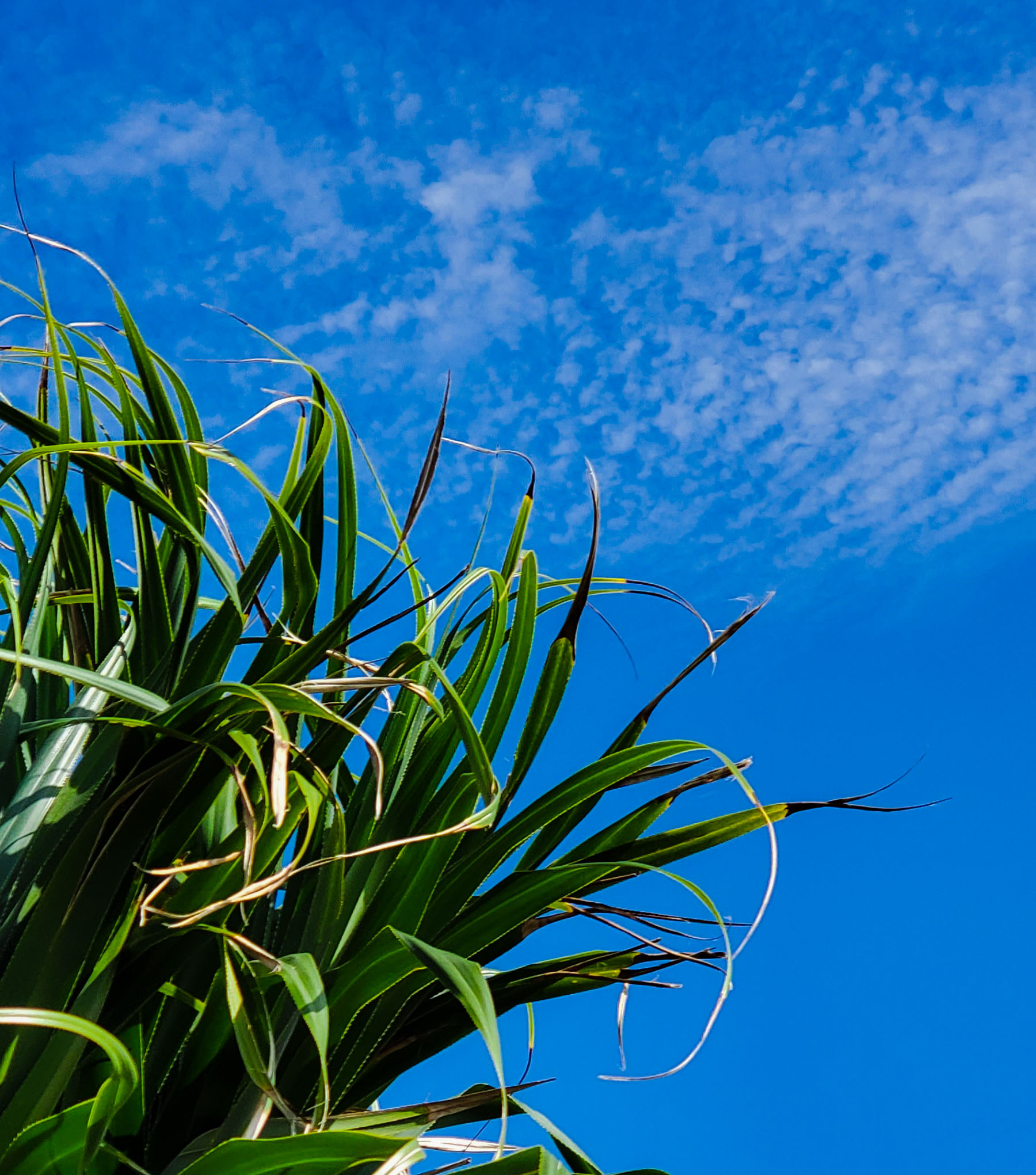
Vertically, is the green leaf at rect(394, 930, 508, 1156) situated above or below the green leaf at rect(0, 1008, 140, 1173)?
above

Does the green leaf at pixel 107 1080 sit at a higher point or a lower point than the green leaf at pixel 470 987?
lower

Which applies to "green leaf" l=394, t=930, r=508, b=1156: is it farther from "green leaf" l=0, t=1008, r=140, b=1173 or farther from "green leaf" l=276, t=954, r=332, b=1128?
"green leaf" l=0, t=1008, r=140, b=1173

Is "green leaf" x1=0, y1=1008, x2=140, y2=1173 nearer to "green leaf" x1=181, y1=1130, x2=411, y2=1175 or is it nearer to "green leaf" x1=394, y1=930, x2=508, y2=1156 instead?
"green leaf" x1=181, y1=1130, x2=411, y2=1175

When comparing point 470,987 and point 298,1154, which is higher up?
point 470,987

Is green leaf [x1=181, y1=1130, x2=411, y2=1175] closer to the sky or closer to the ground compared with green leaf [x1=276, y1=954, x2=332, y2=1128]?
closer to the ground

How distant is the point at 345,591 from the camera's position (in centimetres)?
94

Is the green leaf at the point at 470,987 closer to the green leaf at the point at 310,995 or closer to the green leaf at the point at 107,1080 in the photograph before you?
the green leaf at the point at 310,995

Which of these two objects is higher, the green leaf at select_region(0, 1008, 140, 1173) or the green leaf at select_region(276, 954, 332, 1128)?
the green leaf at select_region(276, 954, 332, 1128)

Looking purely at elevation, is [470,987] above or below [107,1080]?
above

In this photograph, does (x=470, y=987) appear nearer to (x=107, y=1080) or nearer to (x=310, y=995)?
(x=310, y=995)

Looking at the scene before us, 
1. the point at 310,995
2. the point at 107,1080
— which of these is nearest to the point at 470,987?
the point at 310,995

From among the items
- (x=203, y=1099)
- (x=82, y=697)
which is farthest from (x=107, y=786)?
(x=203, y=1099)

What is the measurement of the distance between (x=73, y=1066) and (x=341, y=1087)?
23cm

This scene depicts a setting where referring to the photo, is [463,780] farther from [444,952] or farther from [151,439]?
[151,439]
